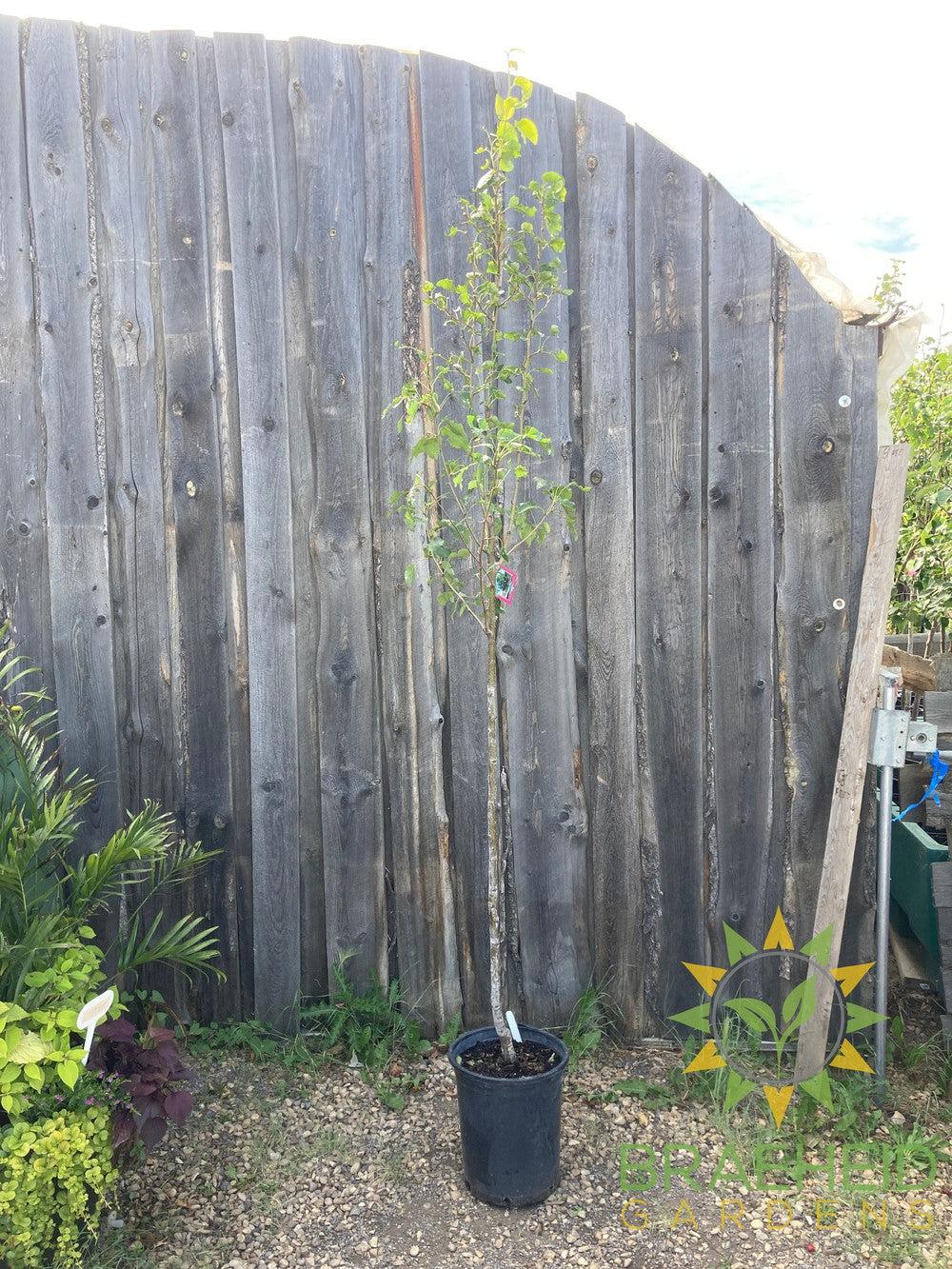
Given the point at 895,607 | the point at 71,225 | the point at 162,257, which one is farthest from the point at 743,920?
the point at 71,225

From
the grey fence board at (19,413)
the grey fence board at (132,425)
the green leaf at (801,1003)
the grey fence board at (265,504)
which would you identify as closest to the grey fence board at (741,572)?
the green leaf at (801,1003)

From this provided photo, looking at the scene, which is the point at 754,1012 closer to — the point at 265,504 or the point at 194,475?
the point at 265,504

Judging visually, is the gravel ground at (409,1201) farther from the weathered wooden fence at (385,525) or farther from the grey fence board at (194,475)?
the grey fence board at (194,475)

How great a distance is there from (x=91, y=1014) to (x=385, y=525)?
4.91 feet

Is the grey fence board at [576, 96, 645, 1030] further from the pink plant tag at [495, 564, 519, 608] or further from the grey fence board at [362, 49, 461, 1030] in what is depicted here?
the pink plant tag at [495, 564, 519, 608]

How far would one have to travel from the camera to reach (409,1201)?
2.34 metres

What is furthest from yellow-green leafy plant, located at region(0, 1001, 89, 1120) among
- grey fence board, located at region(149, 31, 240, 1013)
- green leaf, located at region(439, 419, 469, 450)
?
green leaf, located at region(439, 419, 469, 450)

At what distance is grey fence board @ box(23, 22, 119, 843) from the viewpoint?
277cm

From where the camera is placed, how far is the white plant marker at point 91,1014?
1897mm

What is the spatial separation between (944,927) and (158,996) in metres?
2.24

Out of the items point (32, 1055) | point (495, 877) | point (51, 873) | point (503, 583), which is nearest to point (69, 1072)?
point (32, 1055)

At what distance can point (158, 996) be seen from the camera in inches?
112

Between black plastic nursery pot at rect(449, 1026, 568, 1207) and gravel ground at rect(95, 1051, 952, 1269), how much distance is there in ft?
0.19

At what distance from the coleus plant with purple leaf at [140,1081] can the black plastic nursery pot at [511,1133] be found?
0.65 metres
